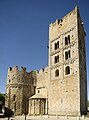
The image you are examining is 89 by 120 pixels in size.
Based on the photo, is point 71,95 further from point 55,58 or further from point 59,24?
point 59,24

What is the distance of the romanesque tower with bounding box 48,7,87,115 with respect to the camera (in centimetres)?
3094

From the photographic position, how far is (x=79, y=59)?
32188 millimetres

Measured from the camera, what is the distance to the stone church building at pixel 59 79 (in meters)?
31.6

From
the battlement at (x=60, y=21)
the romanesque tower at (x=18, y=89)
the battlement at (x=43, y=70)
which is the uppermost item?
the battlement at (x=60, y=21)

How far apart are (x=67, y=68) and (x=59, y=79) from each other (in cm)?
253

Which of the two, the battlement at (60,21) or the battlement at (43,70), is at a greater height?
the battlement at (60,21)

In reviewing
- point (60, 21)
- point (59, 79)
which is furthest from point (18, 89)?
point (60, 21)

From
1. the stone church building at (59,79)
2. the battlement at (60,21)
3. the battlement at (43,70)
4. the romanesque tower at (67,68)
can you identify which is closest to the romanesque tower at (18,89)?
the stone church building at (59,79)

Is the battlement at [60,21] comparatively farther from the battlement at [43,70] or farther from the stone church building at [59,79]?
the battlement at [43,70]

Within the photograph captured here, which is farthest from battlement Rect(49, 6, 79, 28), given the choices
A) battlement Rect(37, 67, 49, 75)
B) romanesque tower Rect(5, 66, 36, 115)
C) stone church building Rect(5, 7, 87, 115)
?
romanesque tower Rect(5, 66, 36, 115)

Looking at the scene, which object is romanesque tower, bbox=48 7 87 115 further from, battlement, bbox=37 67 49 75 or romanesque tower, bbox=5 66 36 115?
romanesque tower, bbox=5 66 36 115

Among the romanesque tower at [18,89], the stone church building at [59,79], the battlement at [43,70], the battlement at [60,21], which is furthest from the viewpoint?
the battlement at [43,70]

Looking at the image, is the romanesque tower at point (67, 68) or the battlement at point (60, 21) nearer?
the romanesque tower at point (67, 68)

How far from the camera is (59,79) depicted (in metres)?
34.8
